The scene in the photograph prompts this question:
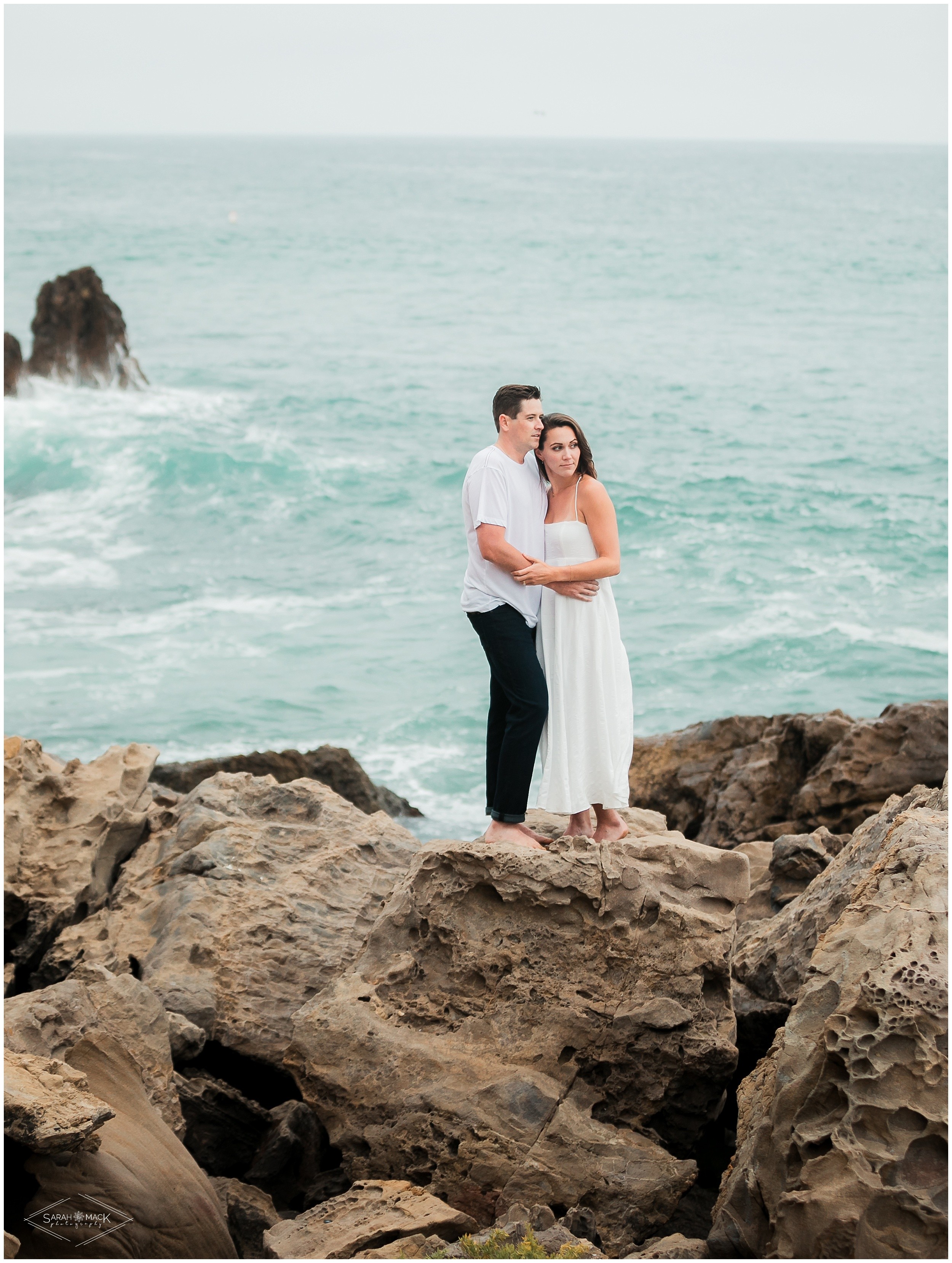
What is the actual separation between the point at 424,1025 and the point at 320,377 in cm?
2817

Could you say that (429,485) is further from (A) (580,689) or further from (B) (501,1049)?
(B) (501,1049)

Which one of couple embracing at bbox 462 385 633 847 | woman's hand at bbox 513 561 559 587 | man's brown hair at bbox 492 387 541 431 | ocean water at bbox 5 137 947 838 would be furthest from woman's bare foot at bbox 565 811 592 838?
ocean water at bbox 5 137 947 838

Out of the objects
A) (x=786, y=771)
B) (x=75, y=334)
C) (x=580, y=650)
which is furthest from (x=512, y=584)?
(x=75, y=334)

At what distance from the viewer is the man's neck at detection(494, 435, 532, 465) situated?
5.12 m

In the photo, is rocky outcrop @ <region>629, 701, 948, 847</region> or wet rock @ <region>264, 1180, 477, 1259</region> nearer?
wet rock @ <region>264, 1180, 477, 1259</region>

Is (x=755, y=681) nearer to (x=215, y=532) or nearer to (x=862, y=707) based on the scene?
(x=862, y=707)

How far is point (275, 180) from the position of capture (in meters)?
102

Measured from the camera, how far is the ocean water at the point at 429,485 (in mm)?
15227

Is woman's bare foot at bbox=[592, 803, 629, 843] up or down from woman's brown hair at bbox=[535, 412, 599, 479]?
down

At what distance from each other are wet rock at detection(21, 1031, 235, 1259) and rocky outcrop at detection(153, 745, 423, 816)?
165 inches

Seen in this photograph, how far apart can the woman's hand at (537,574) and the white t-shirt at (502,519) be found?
94 mm

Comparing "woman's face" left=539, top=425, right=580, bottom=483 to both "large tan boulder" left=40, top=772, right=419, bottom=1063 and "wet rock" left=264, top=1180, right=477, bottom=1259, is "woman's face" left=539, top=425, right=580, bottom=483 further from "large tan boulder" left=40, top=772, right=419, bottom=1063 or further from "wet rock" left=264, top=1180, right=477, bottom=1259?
"wet rock" left=264, top=1180, right=477, bottom=1259

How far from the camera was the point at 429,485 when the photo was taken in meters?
23.7

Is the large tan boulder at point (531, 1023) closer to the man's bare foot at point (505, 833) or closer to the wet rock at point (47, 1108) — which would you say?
the man's bare foot at point (505, 833)
